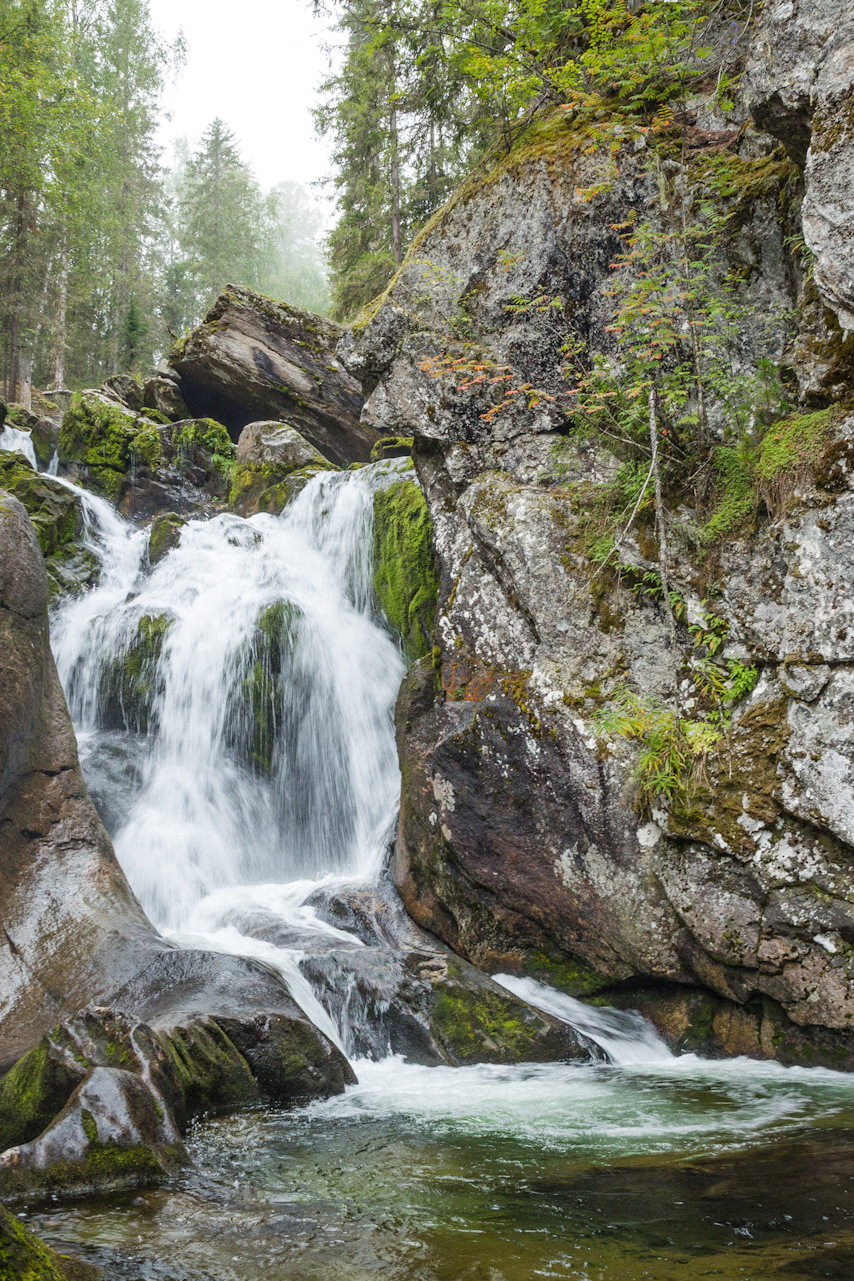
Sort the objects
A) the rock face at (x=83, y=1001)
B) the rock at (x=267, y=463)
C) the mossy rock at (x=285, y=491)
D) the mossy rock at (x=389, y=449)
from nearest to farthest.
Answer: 1. the rock face at (x=83, y=1001)
2. the mossy rock at (x=285, y=491)
3. the rock at (x=267, y=463)
4. the mossy rock at (x=389, y=449)

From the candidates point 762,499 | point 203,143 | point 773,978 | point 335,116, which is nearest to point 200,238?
point 203,143

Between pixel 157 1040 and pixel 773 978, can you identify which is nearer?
pixel 157 1040

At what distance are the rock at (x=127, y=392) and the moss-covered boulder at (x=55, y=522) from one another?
596 cm

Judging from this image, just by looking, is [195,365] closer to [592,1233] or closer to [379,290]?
[379,290]

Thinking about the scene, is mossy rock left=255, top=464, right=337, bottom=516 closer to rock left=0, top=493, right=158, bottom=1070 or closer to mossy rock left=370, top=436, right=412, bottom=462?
mossy rock left=370, top=436, right=412, bottom=462

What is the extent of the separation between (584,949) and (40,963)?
4.31m

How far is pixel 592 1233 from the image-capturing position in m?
2.75

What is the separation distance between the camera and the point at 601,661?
6637 millimetres

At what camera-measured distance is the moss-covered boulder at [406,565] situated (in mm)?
10117

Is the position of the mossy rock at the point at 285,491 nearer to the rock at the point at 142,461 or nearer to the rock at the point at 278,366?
the rock at the point at 142,461

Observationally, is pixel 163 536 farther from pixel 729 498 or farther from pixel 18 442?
pixel 729 498

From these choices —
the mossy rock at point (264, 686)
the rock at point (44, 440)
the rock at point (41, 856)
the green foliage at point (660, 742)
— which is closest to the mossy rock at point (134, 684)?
the mossy rock at point (264, 686)

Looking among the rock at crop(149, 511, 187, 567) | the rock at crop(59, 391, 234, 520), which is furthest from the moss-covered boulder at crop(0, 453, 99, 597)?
the rock at crop(59, 391, 234, 520)

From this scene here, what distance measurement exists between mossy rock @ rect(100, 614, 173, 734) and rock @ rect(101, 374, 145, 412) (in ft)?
35.1
